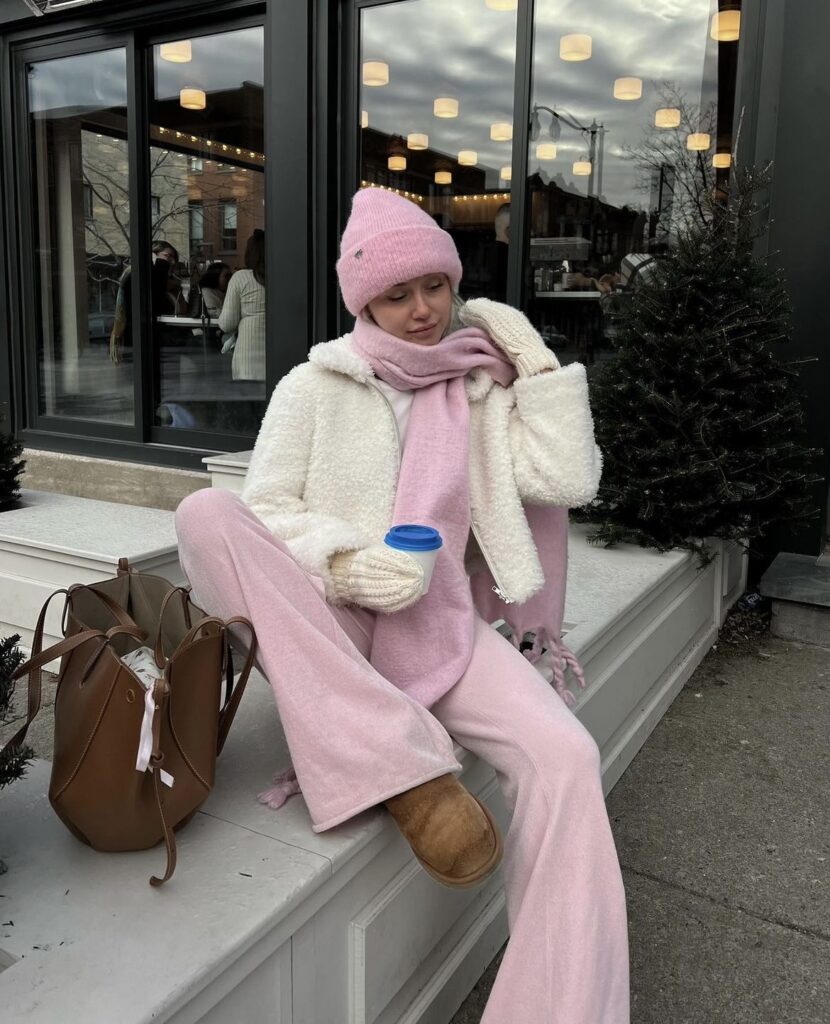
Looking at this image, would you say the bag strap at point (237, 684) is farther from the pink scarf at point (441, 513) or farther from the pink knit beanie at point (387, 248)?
the pink knit beanie at point (387, 248)

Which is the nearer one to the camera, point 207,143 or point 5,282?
point 207,143

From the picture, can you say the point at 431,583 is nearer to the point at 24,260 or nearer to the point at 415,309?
the point at 415,309

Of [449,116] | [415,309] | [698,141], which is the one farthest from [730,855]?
[449,116]

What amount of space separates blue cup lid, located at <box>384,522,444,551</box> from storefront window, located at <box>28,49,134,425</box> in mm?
4747

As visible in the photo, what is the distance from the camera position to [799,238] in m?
4.23

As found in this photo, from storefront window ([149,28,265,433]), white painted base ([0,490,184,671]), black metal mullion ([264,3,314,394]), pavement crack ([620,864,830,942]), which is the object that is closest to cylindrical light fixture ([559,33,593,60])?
black metal mullion ([264,3,314,394])

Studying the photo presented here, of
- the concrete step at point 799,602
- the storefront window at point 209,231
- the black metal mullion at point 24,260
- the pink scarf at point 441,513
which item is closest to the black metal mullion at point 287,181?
the storefront window at point 209,231

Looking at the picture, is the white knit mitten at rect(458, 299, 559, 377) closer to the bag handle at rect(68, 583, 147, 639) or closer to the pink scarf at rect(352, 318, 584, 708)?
the pink scarf at rect(352, 318, 584, 708)

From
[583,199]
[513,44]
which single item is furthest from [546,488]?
[513,44]

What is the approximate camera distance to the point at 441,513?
193 centimetres

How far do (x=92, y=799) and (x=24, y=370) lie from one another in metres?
5.64

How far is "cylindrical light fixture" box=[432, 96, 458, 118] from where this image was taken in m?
5.09

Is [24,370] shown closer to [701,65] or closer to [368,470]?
[701,65]

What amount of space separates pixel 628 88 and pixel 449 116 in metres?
0.99
